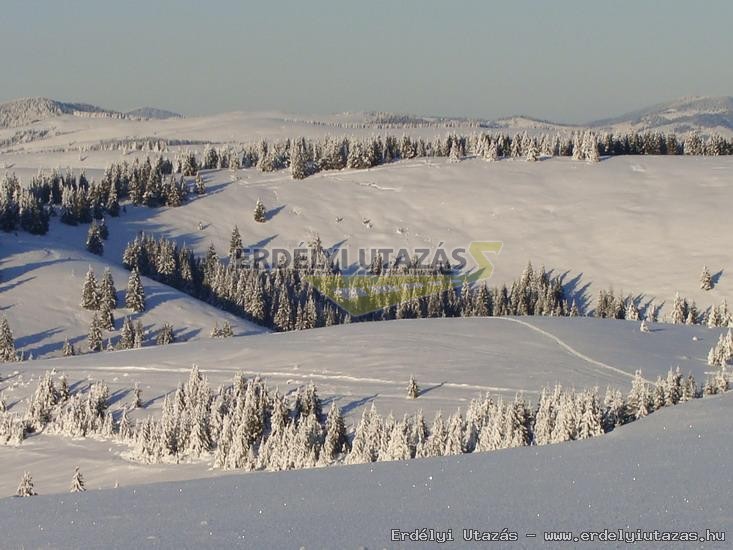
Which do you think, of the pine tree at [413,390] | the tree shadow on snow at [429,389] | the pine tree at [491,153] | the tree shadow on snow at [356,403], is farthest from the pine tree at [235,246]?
the pine tree at [413,390]

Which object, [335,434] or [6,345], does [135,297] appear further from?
[335,434]

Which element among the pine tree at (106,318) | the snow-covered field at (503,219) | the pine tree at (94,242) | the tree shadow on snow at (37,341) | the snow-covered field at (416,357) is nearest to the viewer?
the snow-covered field at (416,357)

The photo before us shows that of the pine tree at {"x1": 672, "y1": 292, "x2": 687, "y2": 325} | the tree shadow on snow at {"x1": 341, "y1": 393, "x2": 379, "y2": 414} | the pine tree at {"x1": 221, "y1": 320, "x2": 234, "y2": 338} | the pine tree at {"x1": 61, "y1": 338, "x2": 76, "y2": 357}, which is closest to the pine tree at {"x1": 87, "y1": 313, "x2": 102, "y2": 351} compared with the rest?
the pine tree at {"x1": 61, "y1": 338, "x2": 76, "y2": 357}

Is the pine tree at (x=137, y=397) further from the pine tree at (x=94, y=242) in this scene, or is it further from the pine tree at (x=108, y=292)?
the pine tree at (x=94, y=242)

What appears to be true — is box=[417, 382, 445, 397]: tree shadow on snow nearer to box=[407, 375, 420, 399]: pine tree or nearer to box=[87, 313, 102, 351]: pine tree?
box=[407, 375, 420, 399]: pine tree

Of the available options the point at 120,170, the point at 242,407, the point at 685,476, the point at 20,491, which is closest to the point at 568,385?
the point at 242,407

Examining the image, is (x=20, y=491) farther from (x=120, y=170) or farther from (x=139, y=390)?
(x=120, y=170)
